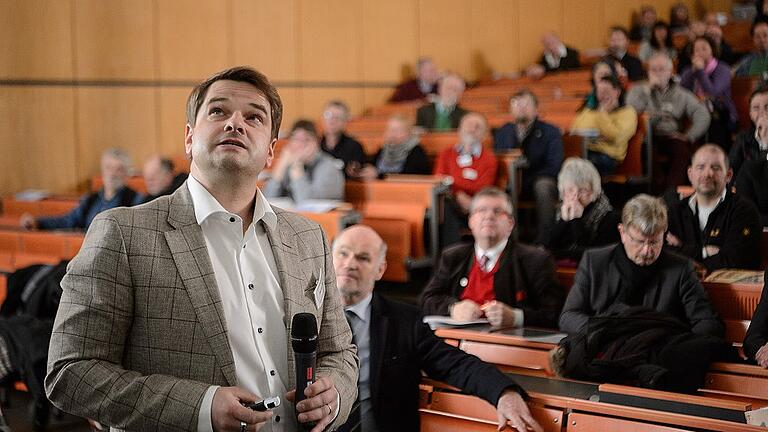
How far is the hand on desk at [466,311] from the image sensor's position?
12.5ft

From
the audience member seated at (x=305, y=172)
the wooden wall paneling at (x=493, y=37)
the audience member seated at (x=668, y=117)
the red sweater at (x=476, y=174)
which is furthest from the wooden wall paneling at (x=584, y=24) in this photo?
the audience member seated at (x=305, y=172)

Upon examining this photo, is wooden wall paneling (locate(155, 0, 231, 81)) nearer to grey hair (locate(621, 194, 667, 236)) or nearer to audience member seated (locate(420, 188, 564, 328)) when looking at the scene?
audience member seated (locate(420, 188, 564, 328))

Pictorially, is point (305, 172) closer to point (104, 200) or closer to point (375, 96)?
point (104, 200)

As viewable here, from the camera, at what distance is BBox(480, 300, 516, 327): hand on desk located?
370cm

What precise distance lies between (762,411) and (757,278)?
1313 millimetres

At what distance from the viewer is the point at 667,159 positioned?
6.67 meters

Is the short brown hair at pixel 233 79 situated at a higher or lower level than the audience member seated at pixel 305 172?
higher

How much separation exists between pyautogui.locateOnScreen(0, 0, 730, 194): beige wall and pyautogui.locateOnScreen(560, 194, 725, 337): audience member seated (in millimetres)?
4868

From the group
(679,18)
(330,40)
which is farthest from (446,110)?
(679,18)

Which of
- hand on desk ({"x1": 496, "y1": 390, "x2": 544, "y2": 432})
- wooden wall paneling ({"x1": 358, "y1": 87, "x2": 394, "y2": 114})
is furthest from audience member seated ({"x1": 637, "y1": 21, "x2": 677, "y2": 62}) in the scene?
hand on desk ({"x1": 496, "y1": 390, "x2": 544, "y2": 432})

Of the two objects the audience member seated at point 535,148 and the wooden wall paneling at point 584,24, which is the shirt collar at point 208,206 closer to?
the audience member seated at point 535,148

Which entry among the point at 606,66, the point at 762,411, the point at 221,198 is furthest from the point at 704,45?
the point at 221,198

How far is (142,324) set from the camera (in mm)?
1534

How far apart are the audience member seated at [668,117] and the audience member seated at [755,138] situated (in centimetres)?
125
